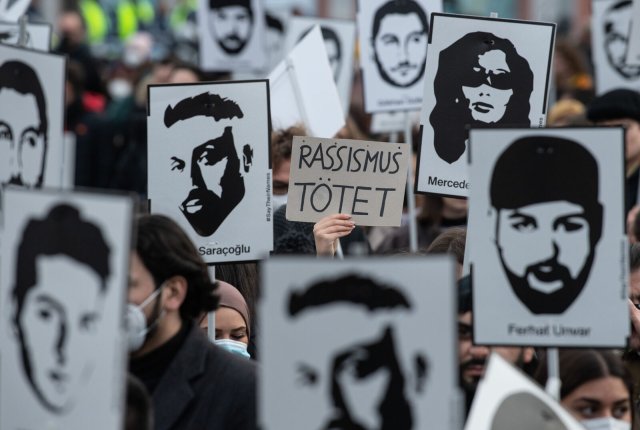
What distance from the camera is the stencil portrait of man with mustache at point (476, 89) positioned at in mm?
5871

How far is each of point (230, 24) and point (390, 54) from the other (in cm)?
275

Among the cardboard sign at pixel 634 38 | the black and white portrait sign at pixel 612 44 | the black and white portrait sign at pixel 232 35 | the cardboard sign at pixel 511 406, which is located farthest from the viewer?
the black and white portrait sign at pixel 232 35

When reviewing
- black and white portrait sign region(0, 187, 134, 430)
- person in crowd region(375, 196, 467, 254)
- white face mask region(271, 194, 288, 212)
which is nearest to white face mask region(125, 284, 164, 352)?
black and white portrait sign region(0, 187, 134, 430)

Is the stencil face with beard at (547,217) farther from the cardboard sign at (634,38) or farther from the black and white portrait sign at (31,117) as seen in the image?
the cardboard sign at (634,38)

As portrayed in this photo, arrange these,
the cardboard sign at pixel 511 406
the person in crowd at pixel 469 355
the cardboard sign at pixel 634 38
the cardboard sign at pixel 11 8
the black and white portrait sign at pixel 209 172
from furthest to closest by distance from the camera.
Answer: the cardboard sign at pixel 634 38 < the cardboard sign at pixel 11 8 < the black and white portrait sign at pixel 209 172 < the person in crowd at pixel 469 355 < the cardboard sign at pixel 511 406

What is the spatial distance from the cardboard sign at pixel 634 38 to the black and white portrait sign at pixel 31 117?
353cm

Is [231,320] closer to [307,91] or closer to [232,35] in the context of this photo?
[307,91]

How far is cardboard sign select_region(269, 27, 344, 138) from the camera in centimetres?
721

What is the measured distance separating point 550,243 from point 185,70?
5856 millimetres

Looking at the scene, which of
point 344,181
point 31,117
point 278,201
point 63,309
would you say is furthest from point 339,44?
point 63,309

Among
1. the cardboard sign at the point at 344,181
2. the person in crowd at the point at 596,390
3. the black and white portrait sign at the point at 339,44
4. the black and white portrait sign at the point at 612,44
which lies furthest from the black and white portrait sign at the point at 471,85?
the black and white portrait sign at the point at 339,44

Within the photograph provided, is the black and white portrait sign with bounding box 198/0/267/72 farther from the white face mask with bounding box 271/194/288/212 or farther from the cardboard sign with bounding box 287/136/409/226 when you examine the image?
the cardboard sign with bounding box 287/136/409/226

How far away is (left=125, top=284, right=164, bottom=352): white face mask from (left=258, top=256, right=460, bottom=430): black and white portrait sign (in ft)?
2.65

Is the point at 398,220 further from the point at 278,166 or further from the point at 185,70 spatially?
the point at 185,70
